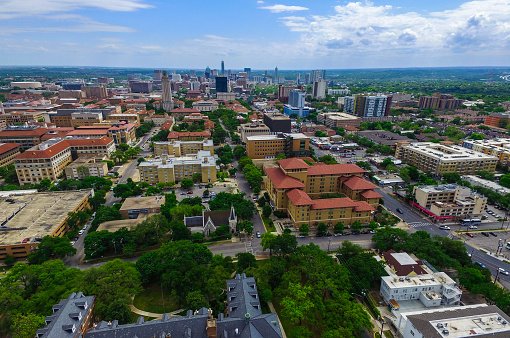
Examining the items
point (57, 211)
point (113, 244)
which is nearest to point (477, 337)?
point (113, 244)

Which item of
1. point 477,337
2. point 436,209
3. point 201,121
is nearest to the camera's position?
point 477,337

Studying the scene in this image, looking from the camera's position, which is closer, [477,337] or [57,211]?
[477,337]

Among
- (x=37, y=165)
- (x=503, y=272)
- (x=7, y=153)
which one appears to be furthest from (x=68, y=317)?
(x=7, y=153)

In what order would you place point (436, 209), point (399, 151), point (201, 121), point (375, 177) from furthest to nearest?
point (201, 121), point (399, 151), point (375, 177), point (436, 209)

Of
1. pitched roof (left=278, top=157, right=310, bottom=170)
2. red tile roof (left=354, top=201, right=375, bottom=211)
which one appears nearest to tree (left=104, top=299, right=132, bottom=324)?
pitched roof (left=278, top=157, right=310, bottom=170)

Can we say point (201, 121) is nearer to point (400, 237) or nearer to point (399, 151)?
point (399, 151)

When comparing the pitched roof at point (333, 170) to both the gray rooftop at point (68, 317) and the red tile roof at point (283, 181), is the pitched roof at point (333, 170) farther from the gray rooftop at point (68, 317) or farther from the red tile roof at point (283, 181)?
the gray rooftop at point (68, 317)

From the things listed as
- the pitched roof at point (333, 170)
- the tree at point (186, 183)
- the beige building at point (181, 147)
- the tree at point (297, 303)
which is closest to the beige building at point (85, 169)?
the beige building at point (181, 147)

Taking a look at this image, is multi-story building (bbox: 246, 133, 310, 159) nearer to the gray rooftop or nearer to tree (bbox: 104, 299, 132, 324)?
tree (bbox: 104, 299, 132, 324)
